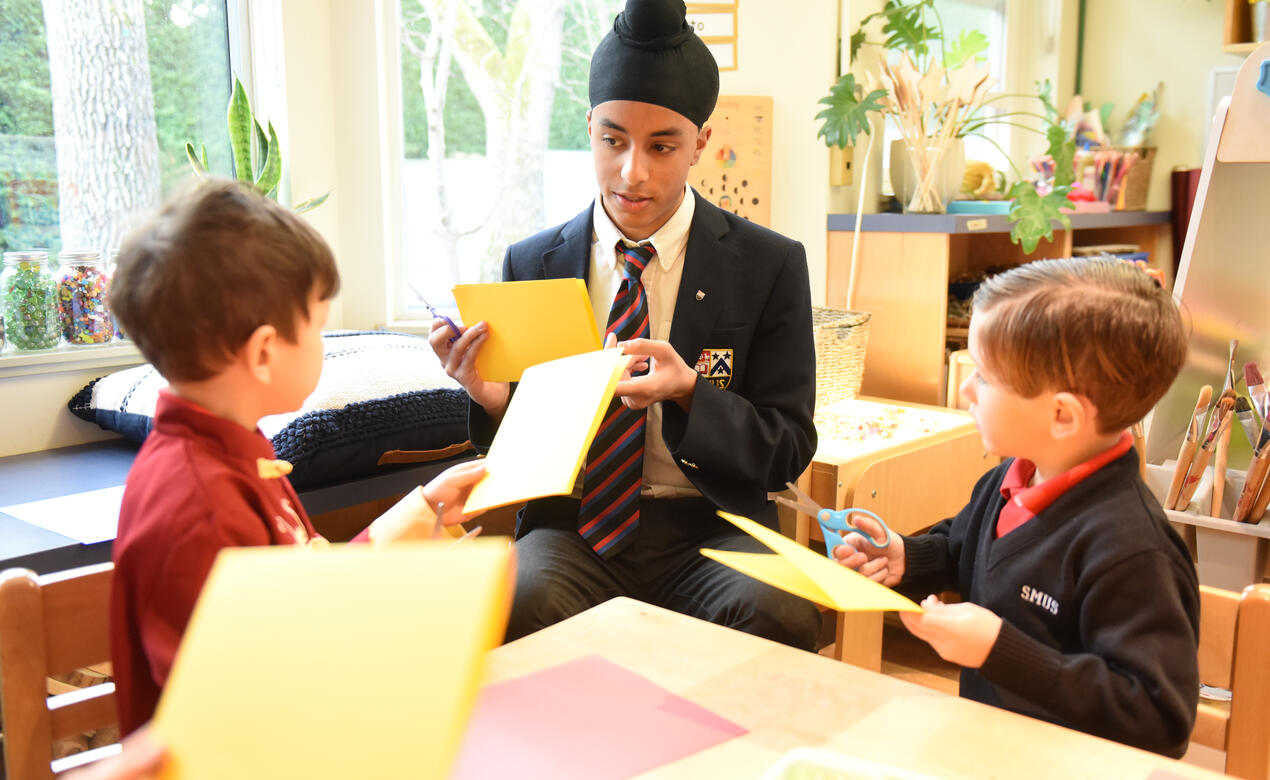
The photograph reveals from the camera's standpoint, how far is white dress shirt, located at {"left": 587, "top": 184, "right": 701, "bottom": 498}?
1.68 m

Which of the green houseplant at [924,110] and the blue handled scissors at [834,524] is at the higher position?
the green houseplant at [924,110]

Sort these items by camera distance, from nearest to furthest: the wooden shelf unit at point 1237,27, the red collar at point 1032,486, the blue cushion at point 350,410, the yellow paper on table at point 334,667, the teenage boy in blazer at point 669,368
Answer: the yellow paper on table at point 334,667
the red collar at point 1032,486
the teenage boy in blazer at point 669,368
the blue cushion at point 350,410
the wooden shelf unit at point 1237,27

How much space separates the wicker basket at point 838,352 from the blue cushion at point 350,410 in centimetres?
91

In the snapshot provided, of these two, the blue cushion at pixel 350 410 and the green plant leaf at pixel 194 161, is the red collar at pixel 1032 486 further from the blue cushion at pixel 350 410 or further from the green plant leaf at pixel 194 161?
the green plant leaf at pixel 194 161

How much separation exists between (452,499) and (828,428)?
4.65ft

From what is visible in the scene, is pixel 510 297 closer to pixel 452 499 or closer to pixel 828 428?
pixel 452 499

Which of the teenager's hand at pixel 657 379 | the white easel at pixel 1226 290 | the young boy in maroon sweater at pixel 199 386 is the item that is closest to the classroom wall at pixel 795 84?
the white easel at pixel 1226 290

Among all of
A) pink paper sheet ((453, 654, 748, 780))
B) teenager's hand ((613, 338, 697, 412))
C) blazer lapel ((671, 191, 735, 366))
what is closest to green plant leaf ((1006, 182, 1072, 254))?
blazer lapel ((671, 191, 735, 366))

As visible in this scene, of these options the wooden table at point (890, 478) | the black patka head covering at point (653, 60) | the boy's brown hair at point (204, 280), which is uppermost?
the black patka head covering at point (653, 60)

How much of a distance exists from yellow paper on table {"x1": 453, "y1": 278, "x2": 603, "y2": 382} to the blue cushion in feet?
1.61

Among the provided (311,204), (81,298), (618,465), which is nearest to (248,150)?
(311,204)

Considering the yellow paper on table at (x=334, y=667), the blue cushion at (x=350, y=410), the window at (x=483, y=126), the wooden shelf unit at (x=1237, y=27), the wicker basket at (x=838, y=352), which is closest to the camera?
the yellow paper on table at (x=334, y=667)

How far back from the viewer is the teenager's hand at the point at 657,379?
4.68ft

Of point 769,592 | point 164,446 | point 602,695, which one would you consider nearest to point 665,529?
point 769,592
